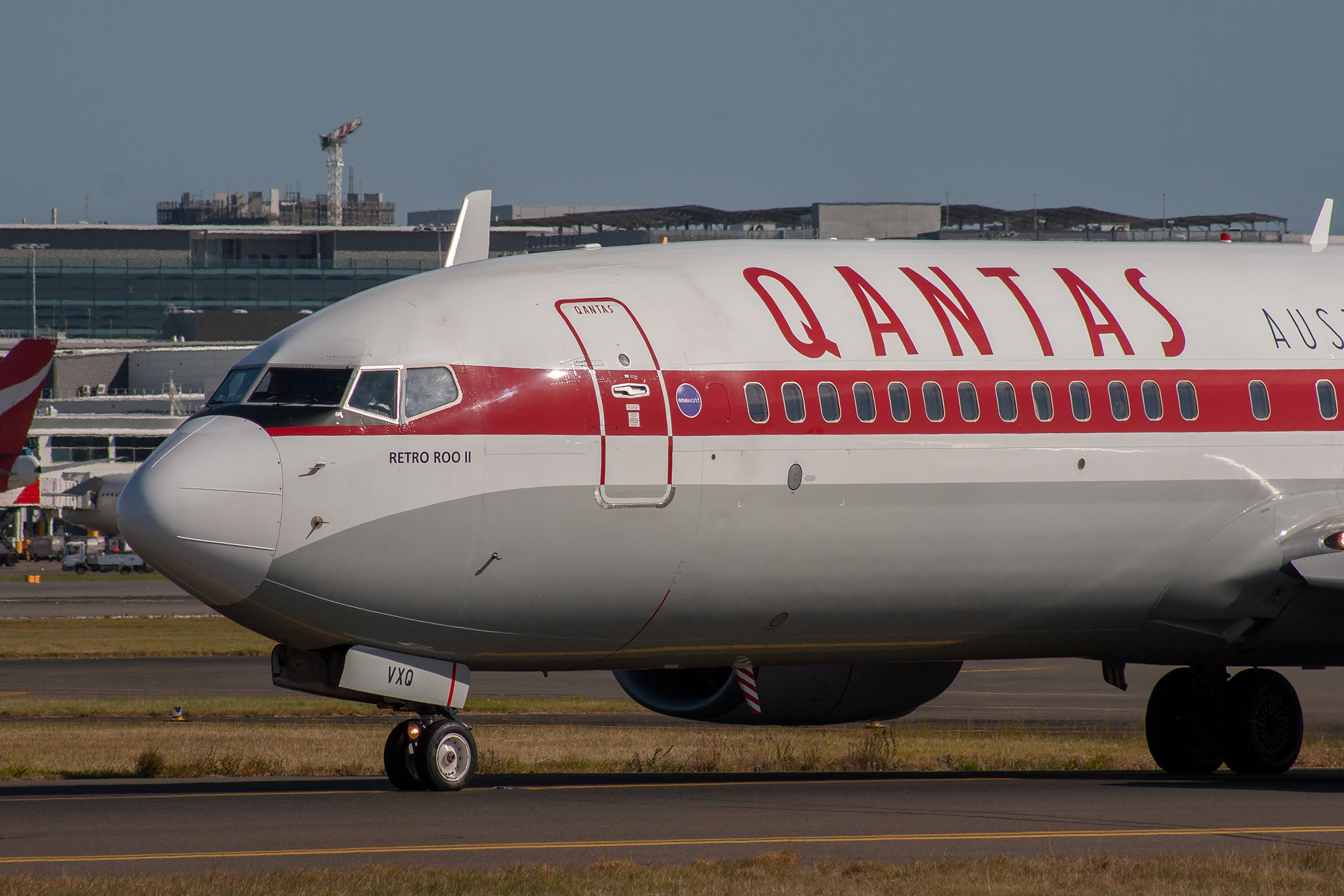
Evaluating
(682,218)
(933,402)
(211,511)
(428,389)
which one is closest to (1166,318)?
(933,402)

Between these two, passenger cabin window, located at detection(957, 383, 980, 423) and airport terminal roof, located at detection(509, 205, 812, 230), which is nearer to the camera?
passenger cabin window, located at detection(957, 383, 980, 423)

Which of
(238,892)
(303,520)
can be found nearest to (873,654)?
(303,520)

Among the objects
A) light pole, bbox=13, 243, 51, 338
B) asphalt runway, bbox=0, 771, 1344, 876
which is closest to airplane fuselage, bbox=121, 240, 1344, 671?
asphalt runway, bbox=0, 771, 1344, 876

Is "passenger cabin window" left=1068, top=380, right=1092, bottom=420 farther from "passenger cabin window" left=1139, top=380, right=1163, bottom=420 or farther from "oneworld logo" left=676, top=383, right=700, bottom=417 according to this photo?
"oneworld logo" left=676, top=383, right=700, bottom=417

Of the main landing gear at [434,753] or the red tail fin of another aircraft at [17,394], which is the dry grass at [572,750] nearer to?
the main landing gear at [434,753]

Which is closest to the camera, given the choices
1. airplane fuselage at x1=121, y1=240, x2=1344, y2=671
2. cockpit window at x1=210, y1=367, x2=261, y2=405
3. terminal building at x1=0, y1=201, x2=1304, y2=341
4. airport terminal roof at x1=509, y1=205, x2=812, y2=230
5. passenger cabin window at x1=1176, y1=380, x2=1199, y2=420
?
airplane fuselage at x1=121, y1=240, x2=1344, y2=671

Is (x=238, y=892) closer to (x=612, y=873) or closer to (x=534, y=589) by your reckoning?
(x=612, y=873)

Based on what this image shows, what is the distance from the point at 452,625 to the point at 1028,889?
658 cm

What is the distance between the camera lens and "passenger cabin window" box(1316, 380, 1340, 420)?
67.2ft

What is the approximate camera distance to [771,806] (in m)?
17.2

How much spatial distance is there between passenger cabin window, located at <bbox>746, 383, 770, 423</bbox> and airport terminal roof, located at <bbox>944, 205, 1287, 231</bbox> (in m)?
90.9

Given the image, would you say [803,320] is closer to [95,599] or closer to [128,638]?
[128,638]

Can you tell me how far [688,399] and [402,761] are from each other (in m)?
4.63

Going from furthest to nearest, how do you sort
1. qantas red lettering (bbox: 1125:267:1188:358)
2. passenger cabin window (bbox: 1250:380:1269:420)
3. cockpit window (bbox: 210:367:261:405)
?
1. passenger cabin window (bbox: 1250:380:1269:420)
2. qantas red lettering (bbox: 1125:267:1188:358)
3. cockpit window (bbox: 210:367:261:405)
